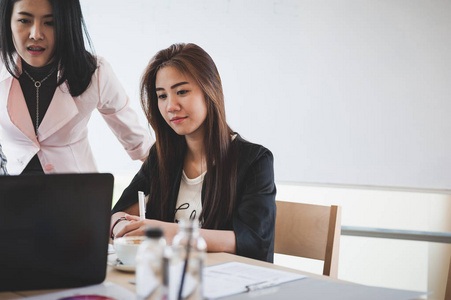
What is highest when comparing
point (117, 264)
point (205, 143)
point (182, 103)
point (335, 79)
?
point (335, 79)

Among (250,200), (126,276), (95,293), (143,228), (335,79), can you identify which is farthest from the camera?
(335,79)

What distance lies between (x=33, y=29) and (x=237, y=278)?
3.62ft

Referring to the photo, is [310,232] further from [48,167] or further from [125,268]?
[48,167]

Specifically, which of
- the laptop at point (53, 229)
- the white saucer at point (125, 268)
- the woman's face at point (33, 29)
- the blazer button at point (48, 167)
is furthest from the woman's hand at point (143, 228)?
the woman's face at point (33, 29)

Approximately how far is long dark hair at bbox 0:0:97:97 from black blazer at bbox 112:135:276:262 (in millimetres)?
412

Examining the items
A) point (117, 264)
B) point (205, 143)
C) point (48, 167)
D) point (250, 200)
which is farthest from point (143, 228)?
point (48, 167)

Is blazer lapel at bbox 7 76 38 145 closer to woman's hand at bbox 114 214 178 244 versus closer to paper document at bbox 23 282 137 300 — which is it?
woman's hand at bbox 114 214 178 244

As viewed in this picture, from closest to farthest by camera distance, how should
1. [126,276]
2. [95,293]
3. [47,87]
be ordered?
[95,293] → [126,276] → [47,87]

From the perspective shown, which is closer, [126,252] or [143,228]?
[126,252]

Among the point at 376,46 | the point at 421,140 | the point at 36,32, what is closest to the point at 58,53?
the point at 36,32

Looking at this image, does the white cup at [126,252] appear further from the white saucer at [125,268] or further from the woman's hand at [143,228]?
the woman's hand at [143,228]

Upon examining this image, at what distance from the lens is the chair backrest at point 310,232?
1447mm

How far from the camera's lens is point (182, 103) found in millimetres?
1536

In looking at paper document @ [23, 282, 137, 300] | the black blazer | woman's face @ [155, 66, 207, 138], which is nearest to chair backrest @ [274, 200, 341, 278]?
the black blazer
